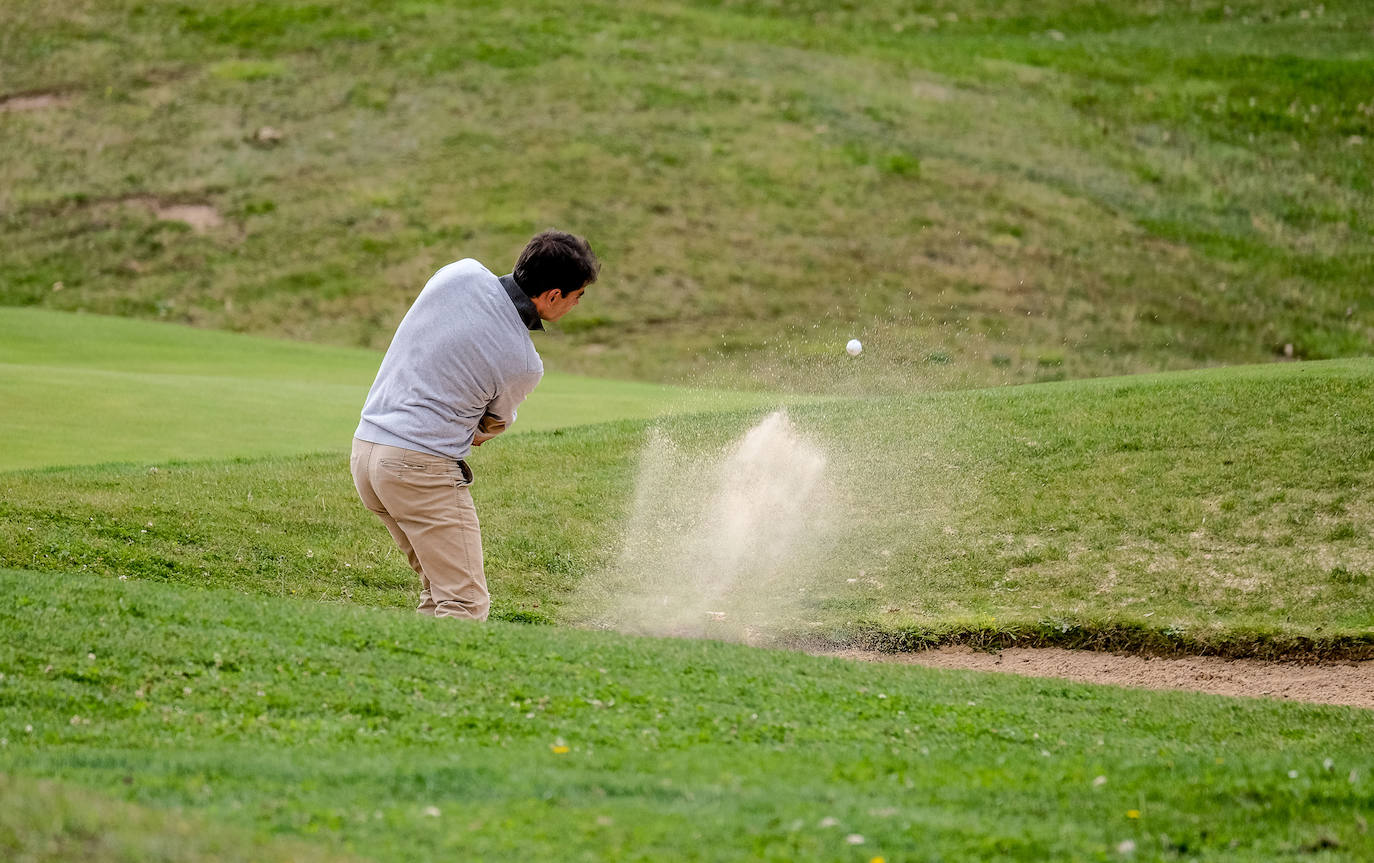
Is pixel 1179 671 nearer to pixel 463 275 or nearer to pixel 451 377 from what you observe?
pixel 451 377

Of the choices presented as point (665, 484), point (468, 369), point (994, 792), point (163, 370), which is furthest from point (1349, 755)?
point (163, 370)

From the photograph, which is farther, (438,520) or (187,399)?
(187,399)

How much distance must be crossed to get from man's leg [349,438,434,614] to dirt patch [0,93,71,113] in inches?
1176

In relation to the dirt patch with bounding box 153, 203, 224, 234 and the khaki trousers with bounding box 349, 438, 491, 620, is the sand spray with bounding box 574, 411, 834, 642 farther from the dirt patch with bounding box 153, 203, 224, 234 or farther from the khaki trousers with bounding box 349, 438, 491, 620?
the dirt patch with bounding box 153, 203, 224, 234

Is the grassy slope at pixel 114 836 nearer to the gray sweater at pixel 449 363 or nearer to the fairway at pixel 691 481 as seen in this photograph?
the fairway at pixel 691 481

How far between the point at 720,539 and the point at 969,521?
1.96 m

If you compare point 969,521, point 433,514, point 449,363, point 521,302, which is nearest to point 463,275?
point 521,302

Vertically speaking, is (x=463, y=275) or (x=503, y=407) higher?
(x=463, y=275)

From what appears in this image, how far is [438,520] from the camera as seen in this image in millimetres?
6406

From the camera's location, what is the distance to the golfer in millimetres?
6152

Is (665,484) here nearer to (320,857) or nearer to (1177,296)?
(320,857)

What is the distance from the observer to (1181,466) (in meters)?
10.8

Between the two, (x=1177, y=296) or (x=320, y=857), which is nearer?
(x=320, y=857)

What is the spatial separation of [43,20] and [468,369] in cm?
3460
